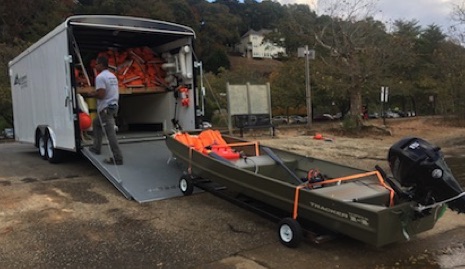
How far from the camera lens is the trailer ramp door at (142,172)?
693cm

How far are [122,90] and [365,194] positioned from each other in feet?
21.1

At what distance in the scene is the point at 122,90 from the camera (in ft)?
31.7

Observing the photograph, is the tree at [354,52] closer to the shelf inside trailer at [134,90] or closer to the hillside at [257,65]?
the shelf inside trailer at [134,90]

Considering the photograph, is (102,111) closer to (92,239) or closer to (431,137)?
(92,239)

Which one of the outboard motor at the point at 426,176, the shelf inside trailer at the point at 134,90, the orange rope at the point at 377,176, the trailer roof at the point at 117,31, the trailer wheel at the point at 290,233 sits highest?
the trailer roof at the point at 117,31

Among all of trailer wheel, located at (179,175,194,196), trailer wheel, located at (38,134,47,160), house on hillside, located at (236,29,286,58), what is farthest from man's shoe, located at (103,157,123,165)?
house on hillside, located at (236,29,286,58)

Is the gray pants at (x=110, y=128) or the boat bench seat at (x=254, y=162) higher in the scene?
the gray pants at (x=110, y=128)

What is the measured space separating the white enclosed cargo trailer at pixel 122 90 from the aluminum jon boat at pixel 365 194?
6.88 feet

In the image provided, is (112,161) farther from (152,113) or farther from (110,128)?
(152,113)

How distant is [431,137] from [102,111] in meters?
15.7

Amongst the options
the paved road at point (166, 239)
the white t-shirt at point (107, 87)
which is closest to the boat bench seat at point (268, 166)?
the paved road at point (166, 239)

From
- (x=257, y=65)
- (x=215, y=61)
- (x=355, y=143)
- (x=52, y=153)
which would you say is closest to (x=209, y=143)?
(x=52, y=153)

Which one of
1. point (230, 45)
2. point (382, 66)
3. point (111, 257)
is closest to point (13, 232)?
point (111, 257)

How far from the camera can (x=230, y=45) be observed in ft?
339
